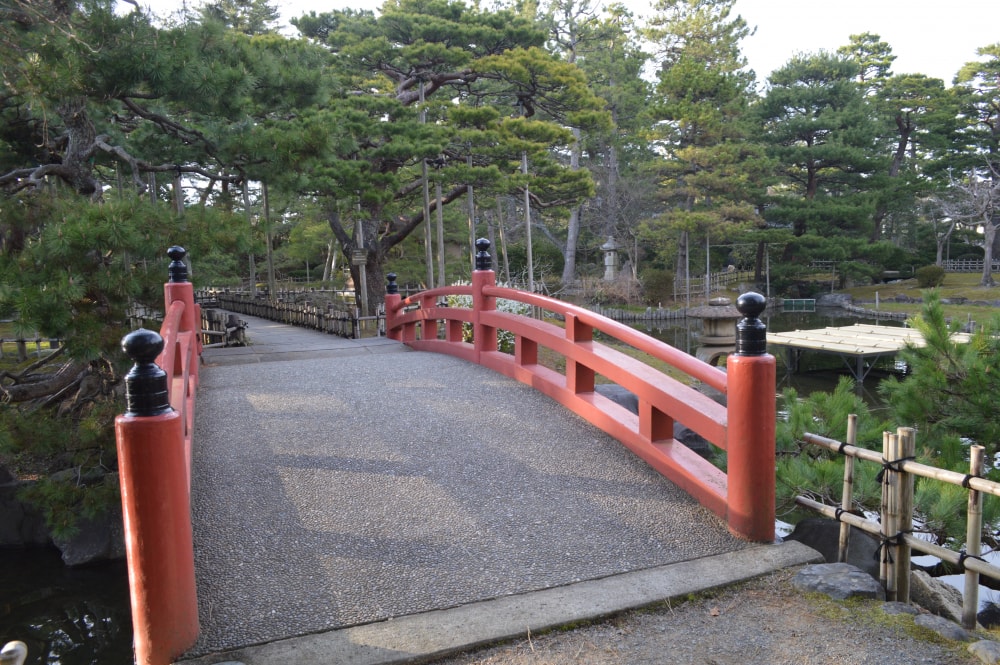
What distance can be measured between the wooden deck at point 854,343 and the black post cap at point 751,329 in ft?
53.9

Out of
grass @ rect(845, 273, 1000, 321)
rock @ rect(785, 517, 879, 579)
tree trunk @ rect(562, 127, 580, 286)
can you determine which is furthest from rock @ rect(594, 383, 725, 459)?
tree trunk @ rect(562, 127, 580, 286)

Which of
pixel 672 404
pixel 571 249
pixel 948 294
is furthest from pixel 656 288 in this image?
pixel 672 404

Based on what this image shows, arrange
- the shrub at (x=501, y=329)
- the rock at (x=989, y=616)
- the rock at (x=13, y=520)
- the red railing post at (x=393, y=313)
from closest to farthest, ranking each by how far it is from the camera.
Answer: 1. the rock at (x=989, y=616)
2. the rock at (x=13, y=520)
3. the red railing post at (x=393, y=313)
4. the shrub at (x=501, y=329)

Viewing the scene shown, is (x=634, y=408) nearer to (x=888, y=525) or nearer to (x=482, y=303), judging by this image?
(x=482, y=303)

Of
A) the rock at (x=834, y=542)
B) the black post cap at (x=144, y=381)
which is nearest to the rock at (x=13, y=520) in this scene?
the black post cap at (x=144, y=381)

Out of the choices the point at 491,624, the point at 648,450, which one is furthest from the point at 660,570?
the point at 648,450

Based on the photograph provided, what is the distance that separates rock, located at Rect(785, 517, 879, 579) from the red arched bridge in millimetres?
472

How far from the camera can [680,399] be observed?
451 centimetres

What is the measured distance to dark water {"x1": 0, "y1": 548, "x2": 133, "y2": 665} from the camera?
578 cm

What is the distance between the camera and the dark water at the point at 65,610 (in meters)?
5.78

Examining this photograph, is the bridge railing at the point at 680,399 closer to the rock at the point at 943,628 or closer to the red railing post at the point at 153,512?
the rock at the point at 943,628

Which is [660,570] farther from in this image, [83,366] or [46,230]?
[83,366]

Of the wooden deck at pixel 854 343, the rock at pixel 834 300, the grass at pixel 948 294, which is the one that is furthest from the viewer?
the rock at pixel 834 300

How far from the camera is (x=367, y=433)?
17.5 feet
